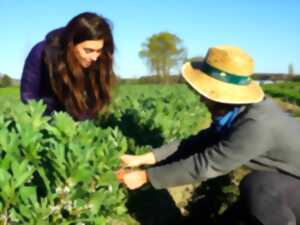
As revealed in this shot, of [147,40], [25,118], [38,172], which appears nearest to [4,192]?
[38,172]

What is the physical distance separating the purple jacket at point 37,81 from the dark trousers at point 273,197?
1.70 meters

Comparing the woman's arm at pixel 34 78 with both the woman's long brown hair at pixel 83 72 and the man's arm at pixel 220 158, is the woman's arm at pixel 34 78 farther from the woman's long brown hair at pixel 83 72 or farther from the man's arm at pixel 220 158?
the man's arm at pixel 220 158

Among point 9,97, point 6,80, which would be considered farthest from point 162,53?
point 9,97

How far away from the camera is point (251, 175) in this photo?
12.6ft

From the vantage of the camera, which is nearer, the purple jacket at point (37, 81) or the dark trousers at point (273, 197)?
the dark trousers at point (273, 197)

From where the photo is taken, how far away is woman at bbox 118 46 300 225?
3.57 m

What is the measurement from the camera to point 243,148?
3545 mm

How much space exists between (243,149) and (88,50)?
1345 mm

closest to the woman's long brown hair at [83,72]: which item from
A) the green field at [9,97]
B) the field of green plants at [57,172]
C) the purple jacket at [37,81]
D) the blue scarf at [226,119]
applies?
the purple jacket at [37,81]

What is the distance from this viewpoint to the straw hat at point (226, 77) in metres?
3.59

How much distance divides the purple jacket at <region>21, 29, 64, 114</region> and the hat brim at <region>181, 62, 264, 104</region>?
4.15 ft

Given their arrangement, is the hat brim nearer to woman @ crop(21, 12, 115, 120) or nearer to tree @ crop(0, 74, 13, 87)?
woman @ crop(21, 12, 115, 120)

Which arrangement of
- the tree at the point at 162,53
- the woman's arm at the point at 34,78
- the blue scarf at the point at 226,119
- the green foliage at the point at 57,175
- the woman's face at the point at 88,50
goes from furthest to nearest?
the tree at the point at 162,53 < the woman's arm at the point at 34,78 < the woman's face at the point at 88,50 < the blue scarf at the point at 226,119 < the green foliage at the point at 57,175

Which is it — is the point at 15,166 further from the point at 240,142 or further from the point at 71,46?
the point at 71,46
